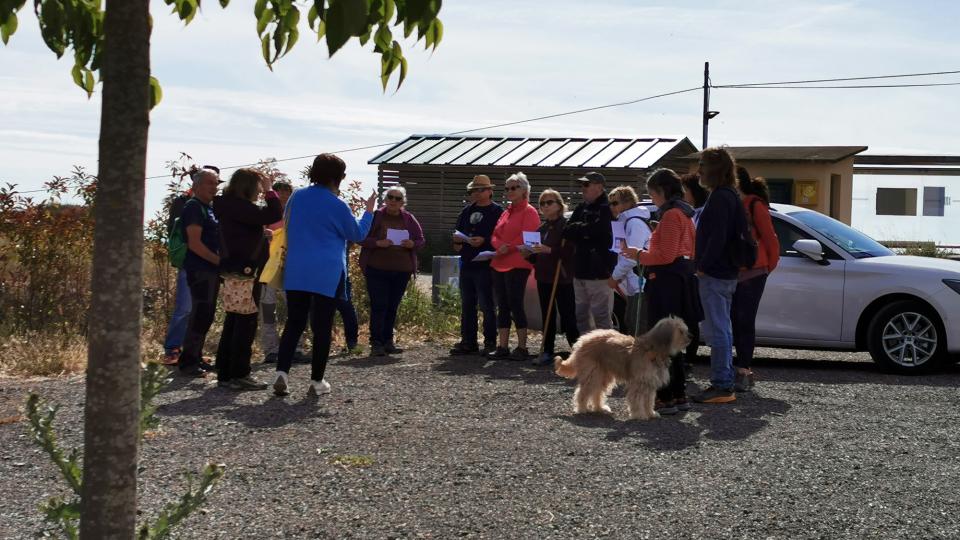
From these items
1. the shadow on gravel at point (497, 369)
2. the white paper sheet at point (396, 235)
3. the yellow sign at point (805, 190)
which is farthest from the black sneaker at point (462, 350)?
the yellow sign at point (805, 190)

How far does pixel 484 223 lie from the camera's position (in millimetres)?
12633

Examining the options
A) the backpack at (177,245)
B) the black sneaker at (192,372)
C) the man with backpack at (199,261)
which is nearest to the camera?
the man with backpack at (199,261)

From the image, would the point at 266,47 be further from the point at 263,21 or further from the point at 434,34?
the point at 434,34

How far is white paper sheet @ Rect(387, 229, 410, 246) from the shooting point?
489 inches

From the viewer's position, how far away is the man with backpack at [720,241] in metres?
8.80

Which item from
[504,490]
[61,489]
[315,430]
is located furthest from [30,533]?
[315,430]

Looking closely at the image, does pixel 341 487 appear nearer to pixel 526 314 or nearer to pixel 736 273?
pixel 736 273

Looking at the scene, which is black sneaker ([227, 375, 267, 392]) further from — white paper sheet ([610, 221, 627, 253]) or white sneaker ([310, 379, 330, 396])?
white paper sheet ([610, 221, 627, 253])

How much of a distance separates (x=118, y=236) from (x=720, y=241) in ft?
20.9

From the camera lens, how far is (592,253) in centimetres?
1108

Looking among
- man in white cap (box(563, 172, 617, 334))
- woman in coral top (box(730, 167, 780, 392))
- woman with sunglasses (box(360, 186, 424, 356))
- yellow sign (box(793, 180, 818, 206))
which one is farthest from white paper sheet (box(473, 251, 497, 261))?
yellow sign (box(793, 180, 818, 206))

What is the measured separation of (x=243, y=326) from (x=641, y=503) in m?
4.73

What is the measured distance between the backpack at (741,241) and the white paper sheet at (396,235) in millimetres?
4449

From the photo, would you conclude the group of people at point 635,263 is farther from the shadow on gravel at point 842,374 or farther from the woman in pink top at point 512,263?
the shadow on gravel at point 842,374
